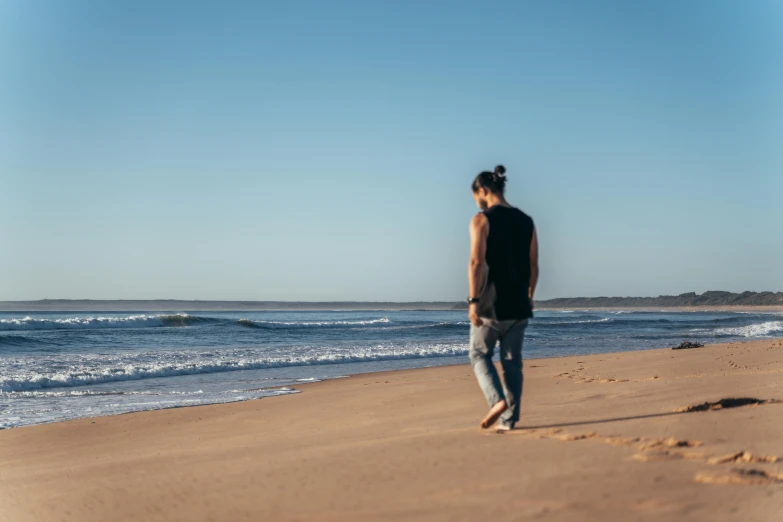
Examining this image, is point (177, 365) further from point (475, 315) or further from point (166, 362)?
point (475, 315)

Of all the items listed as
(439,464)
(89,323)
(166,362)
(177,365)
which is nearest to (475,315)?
(439,464)

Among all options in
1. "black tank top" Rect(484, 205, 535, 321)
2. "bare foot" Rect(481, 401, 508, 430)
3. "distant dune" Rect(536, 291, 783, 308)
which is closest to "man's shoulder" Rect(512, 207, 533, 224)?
"black tank top" Rect(484, 205, 535, 321)

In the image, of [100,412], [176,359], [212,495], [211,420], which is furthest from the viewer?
[176,359]

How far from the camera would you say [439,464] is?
3475 mm

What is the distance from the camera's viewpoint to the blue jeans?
14.4ft

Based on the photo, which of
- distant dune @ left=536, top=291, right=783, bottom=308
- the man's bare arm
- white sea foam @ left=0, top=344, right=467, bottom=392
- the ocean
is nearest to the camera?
the man's bare arm

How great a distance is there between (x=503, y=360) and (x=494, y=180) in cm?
116

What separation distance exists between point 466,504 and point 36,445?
15.8ft

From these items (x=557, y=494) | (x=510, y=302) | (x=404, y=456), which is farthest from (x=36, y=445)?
(x=557, y=494)

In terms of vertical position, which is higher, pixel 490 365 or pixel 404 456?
pixel 490 365

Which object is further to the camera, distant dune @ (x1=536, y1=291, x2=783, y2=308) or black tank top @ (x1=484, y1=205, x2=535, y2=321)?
distant dune @ (x1=536, y1=291, x2=783, y2=308)

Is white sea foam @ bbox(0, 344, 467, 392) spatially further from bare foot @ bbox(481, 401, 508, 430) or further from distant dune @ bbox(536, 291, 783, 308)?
distant dune @ bbox(536, 291, 783, 308)

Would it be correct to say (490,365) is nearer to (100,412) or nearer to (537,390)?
(537,390)

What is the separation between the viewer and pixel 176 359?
51.5ft
